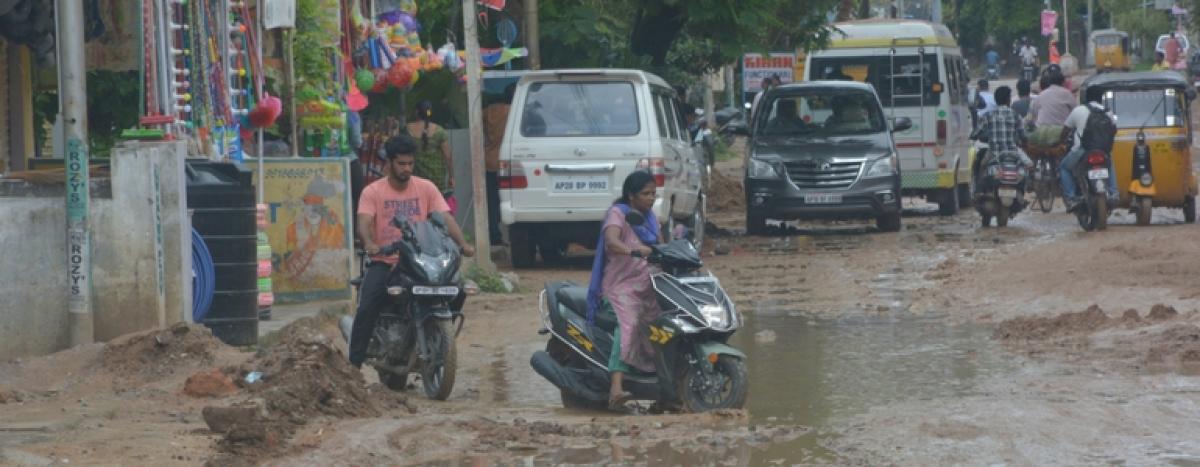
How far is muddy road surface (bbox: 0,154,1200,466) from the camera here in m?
7.91

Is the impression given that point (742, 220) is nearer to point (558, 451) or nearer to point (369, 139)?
point (369, 139)

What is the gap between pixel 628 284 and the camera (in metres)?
9.52

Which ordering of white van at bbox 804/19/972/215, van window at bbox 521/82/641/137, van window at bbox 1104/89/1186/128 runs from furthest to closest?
1. white van at bbox 804/19/972/215
2. van window at bbox 1104/89/1186/128
3. van window at bbox 521/82/641/137

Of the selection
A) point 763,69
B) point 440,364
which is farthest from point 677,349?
point 763,69

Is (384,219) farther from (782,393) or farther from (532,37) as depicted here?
(532,37)

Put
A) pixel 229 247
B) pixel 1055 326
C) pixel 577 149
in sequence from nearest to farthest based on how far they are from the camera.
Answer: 1. pixel 229 247
2. pixel 1055 326
3. pixel 577 149

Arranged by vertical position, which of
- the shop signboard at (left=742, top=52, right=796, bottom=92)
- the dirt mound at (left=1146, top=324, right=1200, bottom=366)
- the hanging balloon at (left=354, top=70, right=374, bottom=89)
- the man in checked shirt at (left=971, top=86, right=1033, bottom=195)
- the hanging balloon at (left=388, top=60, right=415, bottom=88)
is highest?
the shop signboard at (left=742, top=52, right=796, bottom=92)

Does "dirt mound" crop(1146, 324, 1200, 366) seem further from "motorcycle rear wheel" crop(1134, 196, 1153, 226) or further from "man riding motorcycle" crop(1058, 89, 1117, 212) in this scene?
"motorcycle rear wheel" crop(1134, 196, 1153, 226)

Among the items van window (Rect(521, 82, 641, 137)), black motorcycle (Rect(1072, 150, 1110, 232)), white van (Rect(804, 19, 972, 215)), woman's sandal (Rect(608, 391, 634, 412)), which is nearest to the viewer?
woman's sandal (Rect(608, 391, 634, 412))

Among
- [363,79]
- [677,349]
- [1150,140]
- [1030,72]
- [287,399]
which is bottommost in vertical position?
[287,399]

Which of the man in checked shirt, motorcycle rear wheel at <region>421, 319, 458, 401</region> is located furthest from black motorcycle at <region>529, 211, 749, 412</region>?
the man in checked shirt

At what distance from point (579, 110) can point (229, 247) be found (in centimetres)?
670

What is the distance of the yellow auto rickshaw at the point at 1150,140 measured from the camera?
20453 millimetres

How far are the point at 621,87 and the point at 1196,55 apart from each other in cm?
4326
